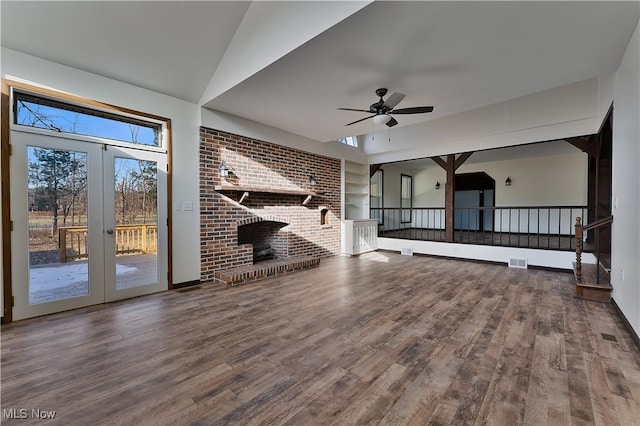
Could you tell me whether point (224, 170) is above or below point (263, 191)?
above

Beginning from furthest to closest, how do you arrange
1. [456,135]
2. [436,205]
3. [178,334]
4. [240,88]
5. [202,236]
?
[436,205] < [456,135] < [202,236] < [240,88] < [178,334]

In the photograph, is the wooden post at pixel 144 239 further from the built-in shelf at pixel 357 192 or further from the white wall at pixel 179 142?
the built-in shelf at pixel 357 192

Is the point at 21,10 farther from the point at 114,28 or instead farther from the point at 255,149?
the point at 255,149

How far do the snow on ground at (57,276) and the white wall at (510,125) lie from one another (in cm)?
671

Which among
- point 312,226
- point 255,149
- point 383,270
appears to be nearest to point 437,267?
point 383,270

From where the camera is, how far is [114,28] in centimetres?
308

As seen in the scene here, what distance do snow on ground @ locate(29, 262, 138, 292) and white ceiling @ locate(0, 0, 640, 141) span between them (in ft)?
7.91

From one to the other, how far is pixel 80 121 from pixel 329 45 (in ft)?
10.5

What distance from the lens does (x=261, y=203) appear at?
539cm

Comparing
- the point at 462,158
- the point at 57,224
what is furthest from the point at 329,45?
the point at 462,158

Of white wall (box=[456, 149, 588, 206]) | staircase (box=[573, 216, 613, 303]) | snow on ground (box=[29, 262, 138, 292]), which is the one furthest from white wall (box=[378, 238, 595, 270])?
snow on ground (box=[29, 262, 138, 292])

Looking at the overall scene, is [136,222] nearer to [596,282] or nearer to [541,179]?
[596,282]

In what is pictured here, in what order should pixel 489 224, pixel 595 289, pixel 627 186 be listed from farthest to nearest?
pixel 489 224
pixel 595 289
pixel 627 186

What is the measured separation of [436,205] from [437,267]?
18.4 ft
